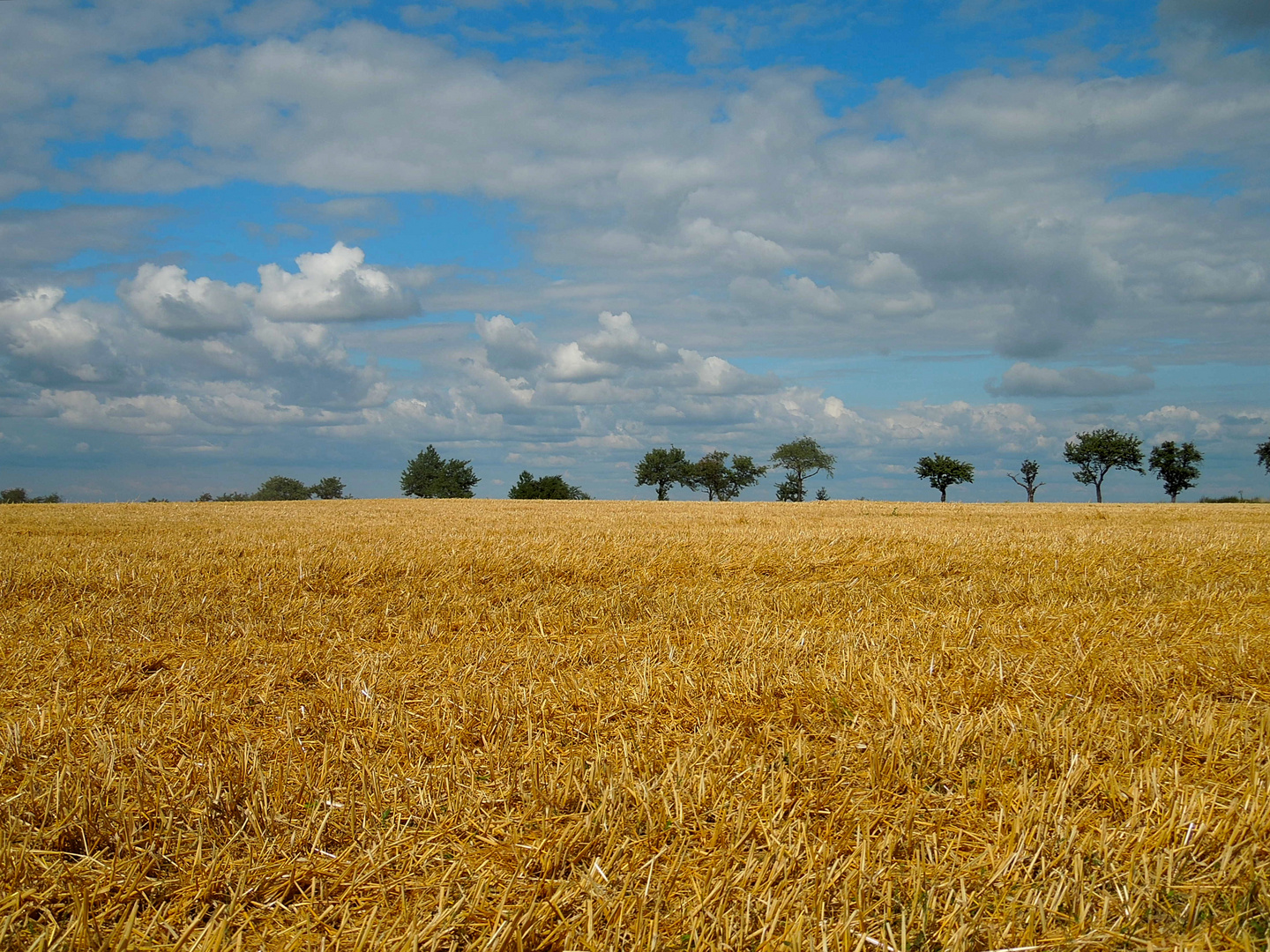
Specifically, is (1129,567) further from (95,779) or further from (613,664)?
(95,779)

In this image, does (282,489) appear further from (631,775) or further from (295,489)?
(631,775)

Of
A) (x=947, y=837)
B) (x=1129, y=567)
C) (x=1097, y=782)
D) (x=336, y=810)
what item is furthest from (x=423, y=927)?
(x=1129, y=567)

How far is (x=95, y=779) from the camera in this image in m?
3.68

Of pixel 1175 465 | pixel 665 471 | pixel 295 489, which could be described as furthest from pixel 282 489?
pixel 1175 465

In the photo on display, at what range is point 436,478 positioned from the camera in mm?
127125

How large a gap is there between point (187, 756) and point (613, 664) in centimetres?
294

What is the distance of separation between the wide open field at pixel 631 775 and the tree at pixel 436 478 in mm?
115610

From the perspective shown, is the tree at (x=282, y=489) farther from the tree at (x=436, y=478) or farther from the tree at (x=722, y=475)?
the tree at (x=722, y=475)

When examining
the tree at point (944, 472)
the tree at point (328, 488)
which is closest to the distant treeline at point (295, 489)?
the tree at point (328, 488)

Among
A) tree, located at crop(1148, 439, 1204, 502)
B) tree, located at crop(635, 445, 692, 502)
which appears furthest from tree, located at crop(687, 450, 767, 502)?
tree, located at crop(1148, 439, 1204, 502)

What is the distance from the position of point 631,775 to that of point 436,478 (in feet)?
419

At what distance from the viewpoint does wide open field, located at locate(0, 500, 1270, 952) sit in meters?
2.65

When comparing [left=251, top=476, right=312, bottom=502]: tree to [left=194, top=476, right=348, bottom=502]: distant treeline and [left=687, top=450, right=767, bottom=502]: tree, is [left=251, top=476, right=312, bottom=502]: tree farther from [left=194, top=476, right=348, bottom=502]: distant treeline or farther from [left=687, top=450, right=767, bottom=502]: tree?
[left=687, top=450, right=767, bottom=502]: tree

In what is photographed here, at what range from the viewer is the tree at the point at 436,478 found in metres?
122
